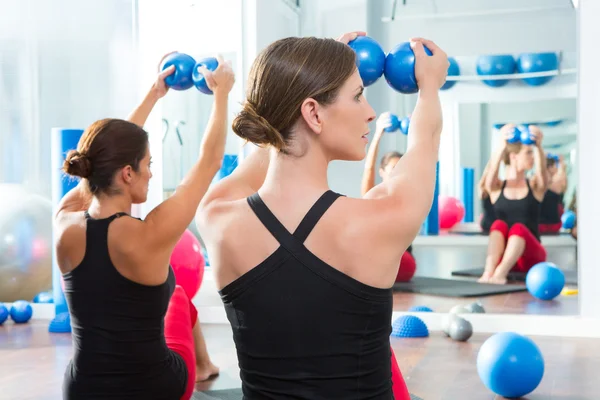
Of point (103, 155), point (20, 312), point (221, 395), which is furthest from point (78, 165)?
point (20, 312)

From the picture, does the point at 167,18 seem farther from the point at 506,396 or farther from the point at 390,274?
the point at 390,274

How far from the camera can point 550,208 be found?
559cm

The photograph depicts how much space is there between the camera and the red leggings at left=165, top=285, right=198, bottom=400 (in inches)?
98.4

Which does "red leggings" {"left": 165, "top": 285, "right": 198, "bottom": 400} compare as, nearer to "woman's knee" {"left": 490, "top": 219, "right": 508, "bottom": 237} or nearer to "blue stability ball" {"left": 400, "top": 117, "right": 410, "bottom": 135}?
"blue stability ball" {"left": 400, "top": 117, "right": 410, "bottom": 135}

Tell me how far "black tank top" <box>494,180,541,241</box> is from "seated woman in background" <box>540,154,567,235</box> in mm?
61

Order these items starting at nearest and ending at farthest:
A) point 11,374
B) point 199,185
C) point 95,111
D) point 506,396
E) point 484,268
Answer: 1. point 199,185
2. point 506,396
3. point 11,374
4. point 95,111
5. point 484,268

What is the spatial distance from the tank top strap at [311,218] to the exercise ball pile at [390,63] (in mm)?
847

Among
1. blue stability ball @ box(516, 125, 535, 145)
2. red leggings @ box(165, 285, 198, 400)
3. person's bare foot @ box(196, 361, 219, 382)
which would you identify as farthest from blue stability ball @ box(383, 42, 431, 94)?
blue stability ball @ box(516, 125, 535, 145)

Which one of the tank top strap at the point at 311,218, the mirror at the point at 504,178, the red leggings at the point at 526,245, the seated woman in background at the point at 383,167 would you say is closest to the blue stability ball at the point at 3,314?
the seated woman in background at the point at 383,167

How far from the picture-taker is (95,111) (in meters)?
5.38

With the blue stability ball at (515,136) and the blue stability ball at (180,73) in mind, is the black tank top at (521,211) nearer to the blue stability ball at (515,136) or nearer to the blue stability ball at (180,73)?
the blue stability ball at (515,136)

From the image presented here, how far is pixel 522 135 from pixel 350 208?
452 centimetres

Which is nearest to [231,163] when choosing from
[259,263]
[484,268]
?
[484,268]

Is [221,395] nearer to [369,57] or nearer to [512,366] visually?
[512,366]
